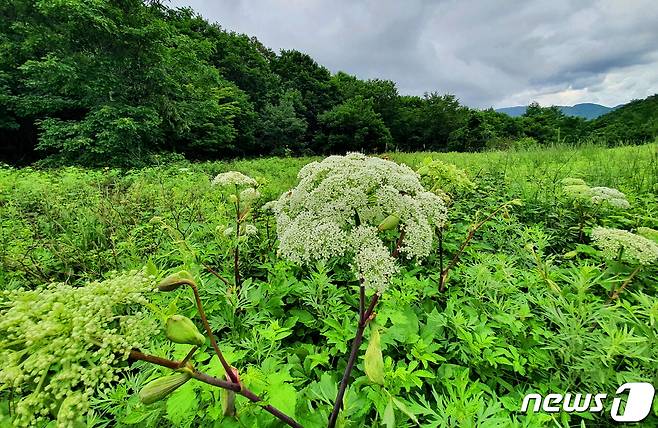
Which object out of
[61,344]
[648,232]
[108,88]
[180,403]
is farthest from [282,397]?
[108,88]

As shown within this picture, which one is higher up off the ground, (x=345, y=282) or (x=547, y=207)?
(x=547, y=207)

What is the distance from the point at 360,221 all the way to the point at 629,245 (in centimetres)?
222

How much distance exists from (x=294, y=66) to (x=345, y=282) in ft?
186

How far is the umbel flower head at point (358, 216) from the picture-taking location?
1354 millimetres

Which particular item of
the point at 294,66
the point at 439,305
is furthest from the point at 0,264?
the point at 294,66

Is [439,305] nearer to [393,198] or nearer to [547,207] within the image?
[393,198]

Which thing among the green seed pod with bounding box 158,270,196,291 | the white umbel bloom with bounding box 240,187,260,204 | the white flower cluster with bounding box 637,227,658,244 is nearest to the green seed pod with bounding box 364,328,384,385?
the green seed pod with bounding box 158,270,196,291

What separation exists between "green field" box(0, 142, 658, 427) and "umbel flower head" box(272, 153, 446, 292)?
0.72 feet

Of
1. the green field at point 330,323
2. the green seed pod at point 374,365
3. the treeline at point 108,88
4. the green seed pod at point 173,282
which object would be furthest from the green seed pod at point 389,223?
the treeline at point 108,88

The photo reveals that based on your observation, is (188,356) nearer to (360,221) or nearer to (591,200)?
(360,221)

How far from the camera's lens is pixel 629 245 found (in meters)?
2.23

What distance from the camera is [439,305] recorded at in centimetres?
262

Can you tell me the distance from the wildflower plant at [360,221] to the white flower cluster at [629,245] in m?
1.72

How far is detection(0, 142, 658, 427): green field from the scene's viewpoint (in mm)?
868
